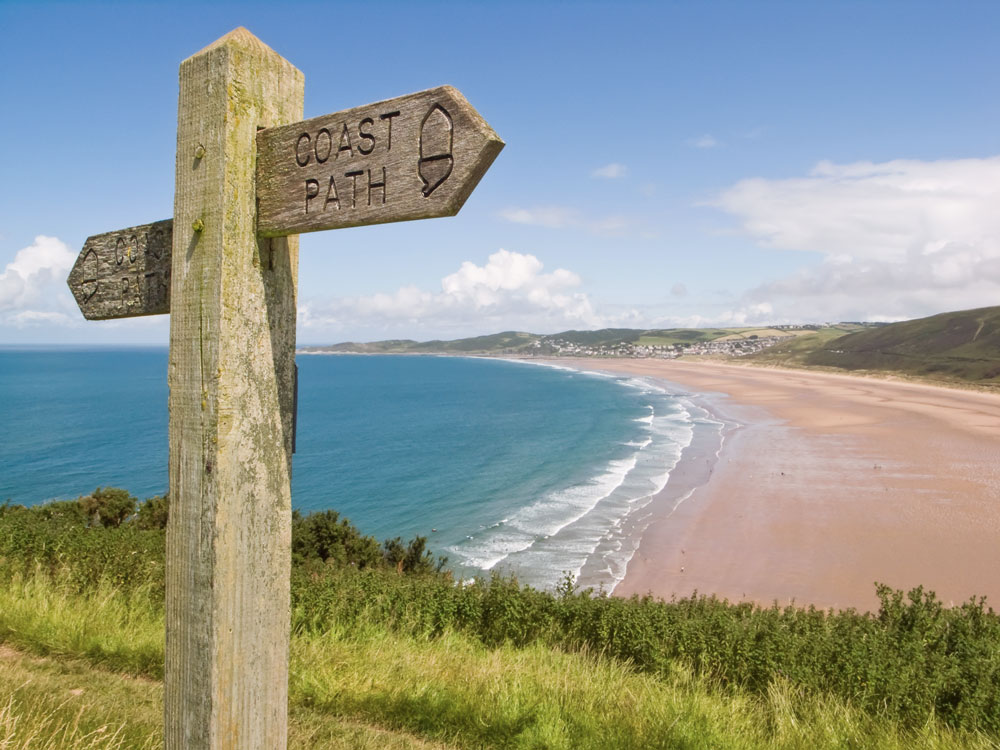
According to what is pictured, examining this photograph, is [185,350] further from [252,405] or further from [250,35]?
[250,35]

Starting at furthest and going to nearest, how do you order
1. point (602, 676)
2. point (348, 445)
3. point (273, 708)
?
1. point (348, 445)
2. point (602, 676)
3. point (273, 708)

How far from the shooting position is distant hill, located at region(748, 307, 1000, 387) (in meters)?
78.2

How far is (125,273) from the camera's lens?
2.25 m

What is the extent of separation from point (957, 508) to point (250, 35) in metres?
27.7

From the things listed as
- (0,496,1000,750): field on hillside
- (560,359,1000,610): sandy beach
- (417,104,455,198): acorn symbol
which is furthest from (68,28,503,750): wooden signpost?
(560,359,1000,610): sandy beach

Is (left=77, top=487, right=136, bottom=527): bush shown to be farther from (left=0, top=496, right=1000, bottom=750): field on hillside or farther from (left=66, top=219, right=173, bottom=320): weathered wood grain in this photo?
(left=66, top=219, right=173, bottom=320): weathered wood grain

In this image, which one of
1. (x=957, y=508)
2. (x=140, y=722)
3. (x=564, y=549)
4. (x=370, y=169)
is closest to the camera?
(x=370, y=169)

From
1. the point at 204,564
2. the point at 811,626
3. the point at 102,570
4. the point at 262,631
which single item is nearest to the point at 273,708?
the point at 262,631

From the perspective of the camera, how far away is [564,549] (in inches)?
767

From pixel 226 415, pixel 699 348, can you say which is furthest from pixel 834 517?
pixel 699 348

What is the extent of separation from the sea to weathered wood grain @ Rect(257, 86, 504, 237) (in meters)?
12.6

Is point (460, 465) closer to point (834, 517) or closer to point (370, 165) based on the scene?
point (834, 517)

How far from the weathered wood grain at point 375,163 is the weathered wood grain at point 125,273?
47 centimetres

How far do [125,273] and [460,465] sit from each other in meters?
32.6
